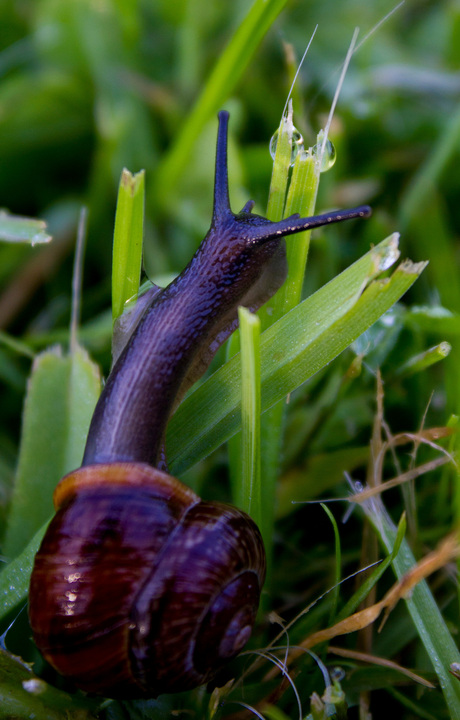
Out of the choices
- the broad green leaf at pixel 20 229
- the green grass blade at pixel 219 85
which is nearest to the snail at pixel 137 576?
the broad green leaf at pixel 20 229

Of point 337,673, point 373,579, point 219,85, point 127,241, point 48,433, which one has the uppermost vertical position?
point 219,85

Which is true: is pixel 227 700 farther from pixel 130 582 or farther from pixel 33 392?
pixel 33 392

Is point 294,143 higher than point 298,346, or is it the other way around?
point 294,143

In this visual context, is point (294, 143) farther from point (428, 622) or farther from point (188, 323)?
point (428, 622)

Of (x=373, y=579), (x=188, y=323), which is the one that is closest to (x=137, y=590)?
(x=373, y=579)

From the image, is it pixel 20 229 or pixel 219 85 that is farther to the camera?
pixel 219 85

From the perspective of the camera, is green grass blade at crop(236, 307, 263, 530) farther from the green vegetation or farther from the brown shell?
the brown shell

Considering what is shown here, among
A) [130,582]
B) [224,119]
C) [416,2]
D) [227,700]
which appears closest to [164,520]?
[130,582]

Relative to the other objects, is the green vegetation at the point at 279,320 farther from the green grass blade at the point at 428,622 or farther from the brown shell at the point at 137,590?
the brown shell at the point at 137,590
